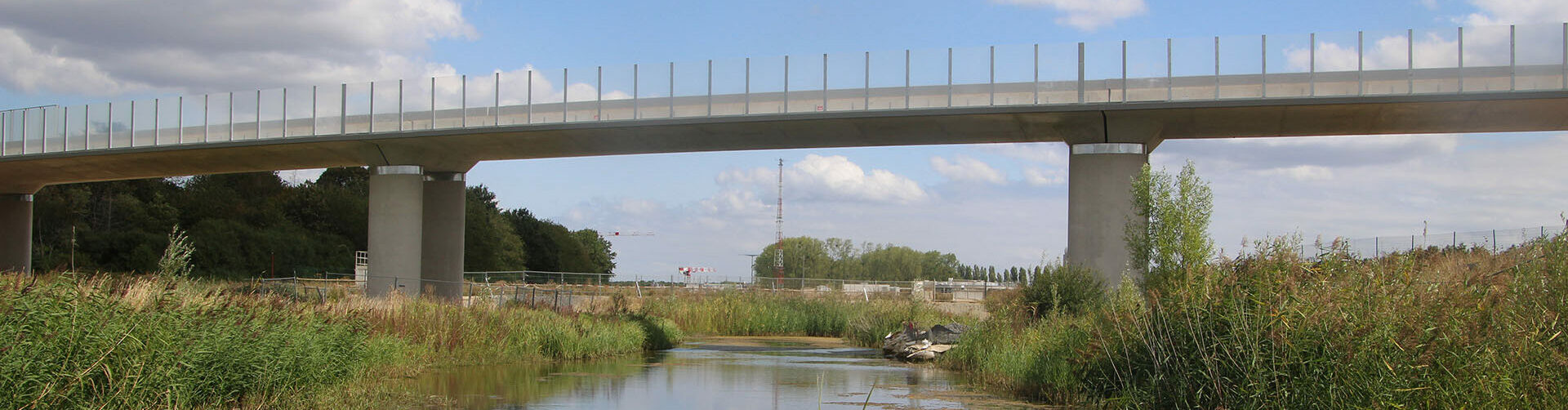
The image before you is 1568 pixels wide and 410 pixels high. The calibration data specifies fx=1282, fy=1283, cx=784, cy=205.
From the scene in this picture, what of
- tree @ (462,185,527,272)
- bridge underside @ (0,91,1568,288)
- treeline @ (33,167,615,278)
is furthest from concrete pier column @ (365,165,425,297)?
tree @ (462,185,527,272)

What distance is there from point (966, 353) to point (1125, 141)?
701 centimetres

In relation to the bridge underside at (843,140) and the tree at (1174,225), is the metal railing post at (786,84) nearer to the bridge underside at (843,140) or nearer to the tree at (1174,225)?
the bridge underside at (843,140)

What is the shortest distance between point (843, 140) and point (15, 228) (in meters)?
37.8

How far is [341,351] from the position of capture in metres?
18.6

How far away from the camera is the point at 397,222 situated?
37500 mm

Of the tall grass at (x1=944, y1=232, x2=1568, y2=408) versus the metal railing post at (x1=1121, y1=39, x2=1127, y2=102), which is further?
the metal railing post at (x1=1121, y1=39, x2=1127, y2=102)

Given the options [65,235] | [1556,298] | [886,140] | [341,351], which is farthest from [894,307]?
[65,235]

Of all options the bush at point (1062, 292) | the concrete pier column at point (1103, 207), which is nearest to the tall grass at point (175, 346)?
the bush at point (1062, 292)

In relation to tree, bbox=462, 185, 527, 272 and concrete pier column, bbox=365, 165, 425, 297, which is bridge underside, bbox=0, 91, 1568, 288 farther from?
tree, bbox=462, 185, 527, 272

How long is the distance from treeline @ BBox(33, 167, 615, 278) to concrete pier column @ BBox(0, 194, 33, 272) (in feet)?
18.3

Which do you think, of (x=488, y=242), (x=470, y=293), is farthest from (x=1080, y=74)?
(x=488, y=242)

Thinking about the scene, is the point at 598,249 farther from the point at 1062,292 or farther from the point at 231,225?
the point at 1062,292

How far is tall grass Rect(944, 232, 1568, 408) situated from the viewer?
12.4 metres

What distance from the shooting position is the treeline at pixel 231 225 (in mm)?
64938
